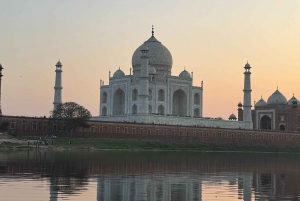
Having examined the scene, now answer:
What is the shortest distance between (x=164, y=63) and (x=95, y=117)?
11231 millimetres

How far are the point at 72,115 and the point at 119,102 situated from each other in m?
18.9

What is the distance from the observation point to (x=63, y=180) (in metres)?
18.0

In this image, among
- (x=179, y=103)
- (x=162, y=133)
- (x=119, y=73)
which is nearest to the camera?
(x=162, y=133)

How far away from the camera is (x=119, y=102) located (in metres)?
74.0

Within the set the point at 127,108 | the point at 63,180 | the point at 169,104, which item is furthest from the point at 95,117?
the point at 63,180

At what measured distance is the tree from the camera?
54.8 meters

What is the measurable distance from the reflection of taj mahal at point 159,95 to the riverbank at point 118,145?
6.23 meters

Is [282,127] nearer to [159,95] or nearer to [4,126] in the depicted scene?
[159,95]

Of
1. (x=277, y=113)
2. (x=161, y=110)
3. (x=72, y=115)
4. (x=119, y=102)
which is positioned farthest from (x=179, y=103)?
(x=72, y=115)

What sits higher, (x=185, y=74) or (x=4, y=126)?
(x=185, y=74)

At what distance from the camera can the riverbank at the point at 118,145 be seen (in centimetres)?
4418

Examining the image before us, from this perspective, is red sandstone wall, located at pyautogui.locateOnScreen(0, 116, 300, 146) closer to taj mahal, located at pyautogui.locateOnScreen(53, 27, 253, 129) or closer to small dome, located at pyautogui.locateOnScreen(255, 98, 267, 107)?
taj mahal, located at pyautogui.locateOnScreen(53, 27, 253, 129)

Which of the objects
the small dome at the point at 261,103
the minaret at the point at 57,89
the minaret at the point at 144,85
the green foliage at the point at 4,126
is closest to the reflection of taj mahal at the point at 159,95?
the minaret at the point at 144,85

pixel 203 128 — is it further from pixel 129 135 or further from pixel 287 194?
pixel 287 194
